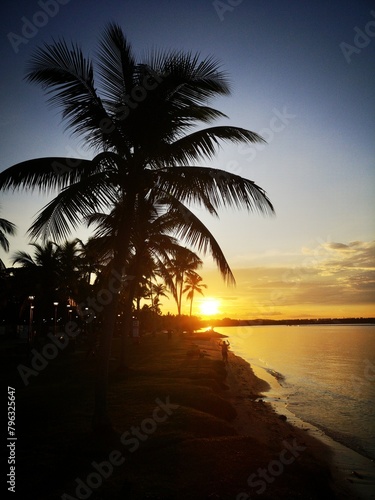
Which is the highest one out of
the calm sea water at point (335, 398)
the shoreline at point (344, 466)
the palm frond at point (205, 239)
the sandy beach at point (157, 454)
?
the palm frond at point (205, 239)

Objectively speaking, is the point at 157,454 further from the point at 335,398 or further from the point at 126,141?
the point at 335,398

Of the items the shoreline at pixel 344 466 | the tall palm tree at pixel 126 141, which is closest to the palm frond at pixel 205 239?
the tall palm tree at pixel 126 141

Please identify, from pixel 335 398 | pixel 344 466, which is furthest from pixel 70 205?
pixel 335 398

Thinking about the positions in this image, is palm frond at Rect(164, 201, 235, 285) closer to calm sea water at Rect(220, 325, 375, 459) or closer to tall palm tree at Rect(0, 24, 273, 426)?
tall palm tree at Rect(0, 24, 273, 426)

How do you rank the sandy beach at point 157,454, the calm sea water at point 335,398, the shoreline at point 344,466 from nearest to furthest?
the sandy beach at point 157,454 → the shoreline at point 344,466 → the calm sea water at point 335,398

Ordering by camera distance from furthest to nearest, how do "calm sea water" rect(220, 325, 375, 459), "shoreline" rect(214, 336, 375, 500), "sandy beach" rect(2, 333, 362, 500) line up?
"calm sea water" rect(220, 325, 375, 459) < "shoreline" rect(214, 336, 375, 500) < "sandy beach" rect(2, 333, 362, 500)

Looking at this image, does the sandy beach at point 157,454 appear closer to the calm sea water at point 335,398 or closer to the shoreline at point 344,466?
the shoreline at point 344,466

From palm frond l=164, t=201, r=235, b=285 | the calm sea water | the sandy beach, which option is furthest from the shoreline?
palm frond l=164, t=201, r=235, b=285

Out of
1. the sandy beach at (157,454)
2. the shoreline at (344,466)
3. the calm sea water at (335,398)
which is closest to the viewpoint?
the sandy beach at (157,454)

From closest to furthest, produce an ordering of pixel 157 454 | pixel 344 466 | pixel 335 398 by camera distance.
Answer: pixel 157 454, pixel 344 466, pixel 335 398

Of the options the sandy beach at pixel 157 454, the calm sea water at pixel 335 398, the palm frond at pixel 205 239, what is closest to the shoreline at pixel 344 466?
the sandy beach at pixel 157 454

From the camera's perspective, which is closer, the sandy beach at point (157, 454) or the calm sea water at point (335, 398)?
the sandy beach at point (157, 454)

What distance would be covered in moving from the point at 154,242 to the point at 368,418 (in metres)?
13.0

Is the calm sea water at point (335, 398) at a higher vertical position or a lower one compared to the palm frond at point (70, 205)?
lower
